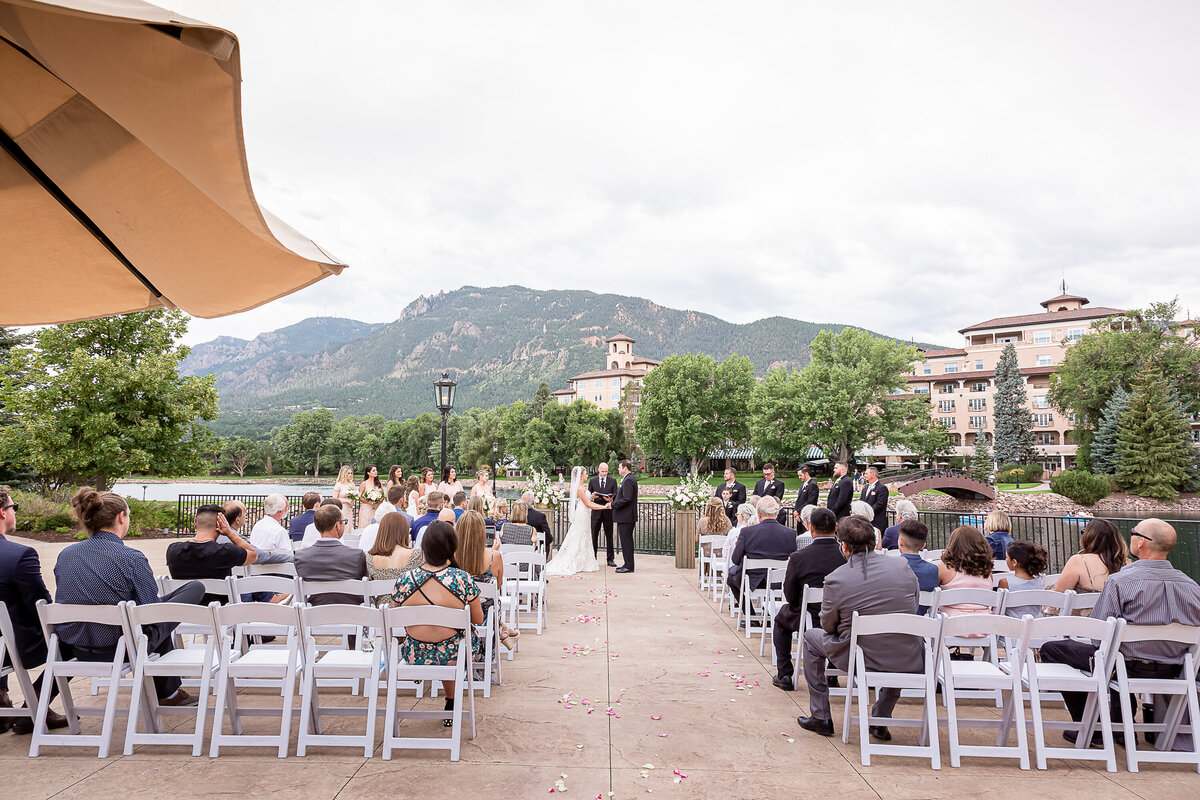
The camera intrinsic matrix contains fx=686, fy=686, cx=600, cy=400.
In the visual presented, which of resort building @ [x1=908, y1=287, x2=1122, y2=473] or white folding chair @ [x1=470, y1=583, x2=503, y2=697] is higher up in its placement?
resort building @ [x1=908, y1=287, x2=1122, y2=473]

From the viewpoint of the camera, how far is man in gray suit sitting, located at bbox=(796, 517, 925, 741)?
15.4 ft

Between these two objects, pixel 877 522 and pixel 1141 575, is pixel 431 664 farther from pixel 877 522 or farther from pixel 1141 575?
pixel 877 522

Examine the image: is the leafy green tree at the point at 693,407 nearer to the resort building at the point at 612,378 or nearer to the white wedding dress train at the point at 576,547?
the white wedding dress train at the point at 576,547

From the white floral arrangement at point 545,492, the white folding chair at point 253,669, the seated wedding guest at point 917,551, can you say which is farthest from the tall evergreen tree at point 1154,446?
the white folding chair at point 253,669

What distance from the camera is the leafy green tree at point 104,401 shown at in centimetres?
1766

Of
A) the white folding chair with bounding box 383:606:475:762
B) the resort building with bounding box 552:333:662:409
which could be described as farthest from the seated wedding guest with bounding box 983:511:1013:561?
the resort building with bounding box 552:333:662:409

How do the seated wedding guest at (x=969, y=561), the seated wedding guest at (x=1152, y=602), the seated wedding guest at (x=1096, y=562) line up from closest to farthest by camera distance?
the seated wedding guest at (x=1152, y=602) < the seated wedding guest at (x=1096, y=562) < the seated wedding guest at (x=969, y=561)

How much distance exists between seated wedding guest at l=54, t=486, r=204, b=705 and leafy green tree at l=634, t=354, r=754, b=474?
59527 mm

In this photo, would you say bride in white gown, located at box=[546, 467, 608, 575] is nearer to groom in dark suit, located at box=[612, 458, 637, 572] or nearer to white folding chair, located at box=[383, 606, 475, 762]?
groom in dark suit, located at box=[612, 458, 637, 572]

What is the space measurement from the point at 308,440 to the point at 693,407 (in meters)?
56.9

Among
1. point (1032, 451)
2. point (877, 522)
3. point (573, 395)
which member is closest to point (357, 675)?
point (877, 522)

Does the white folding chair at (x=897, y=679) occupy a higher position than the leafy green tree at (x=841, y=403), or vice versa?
the leafy green tree at (x=841, y=403)

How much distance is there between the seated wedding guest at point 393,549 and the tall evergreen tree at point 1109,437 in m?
54.6

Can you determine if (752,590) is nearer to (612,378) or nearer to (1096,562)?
(1096,562)
